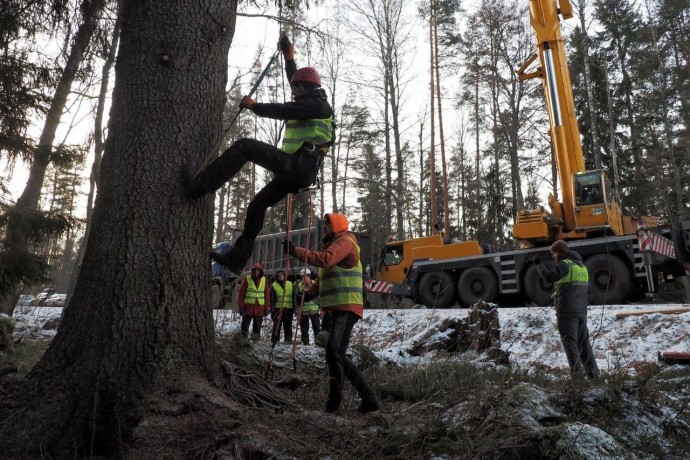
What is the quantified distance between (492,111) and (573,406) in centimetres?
2404

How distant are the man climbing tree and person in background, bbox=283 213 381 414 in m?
0.35

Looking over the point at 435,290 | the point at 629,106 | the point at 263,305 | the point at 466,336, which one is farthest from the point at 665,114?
the point at 466,336

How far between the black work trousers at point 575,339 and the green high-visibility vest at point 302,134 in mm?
3568

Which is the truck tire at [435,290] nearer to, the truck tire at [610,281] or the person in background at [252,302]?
the truck tire at [610,281]

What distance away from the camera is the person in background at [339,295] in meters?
3.57

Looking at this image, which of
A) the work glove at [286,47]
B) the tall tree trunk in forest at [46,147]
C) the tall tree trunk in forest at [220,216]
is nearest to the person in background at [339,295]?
the work glove at [286,47]

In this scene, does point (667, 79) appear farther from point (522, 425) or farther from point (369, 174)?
point (522, 425)

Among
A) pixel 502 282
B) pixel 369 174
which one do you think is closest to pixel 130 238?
pixel 502 282

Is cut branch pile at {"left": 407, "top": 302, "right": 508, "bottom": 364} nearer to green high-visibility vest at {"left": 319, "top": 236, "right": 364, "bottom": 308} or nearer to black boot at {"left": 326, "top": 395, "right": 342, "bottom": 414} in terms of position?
green high-visibility vest at {"left": 319, "top": 236, "right": 364, "bottom": 308}

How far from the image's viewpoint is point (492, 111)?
2503 centimetres

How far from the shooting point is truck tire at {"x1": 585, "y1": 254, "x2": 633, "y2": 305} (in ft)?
36.0

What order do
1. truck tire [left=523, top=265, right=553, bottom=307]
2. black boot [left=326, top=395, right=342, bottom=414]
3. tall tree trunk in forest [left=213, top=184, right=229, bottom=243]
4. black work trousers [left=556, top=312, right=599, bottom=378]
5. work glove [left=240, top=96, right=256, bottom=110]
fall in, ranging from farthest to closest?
tall tree trunk in forest [left=213, top=184, right=229, bottom=243] → truck tire [left=523, top=265, right=553, bottom=307] → black work trousers [left=556, top=312, right=599, bottom=378] → black boot [left=326, top=395, right=342, bottom=414] → work glove [left=240, top=96, right=256, bottom=110]

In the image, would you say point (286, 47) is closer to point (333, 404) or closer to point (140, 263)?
point (140, 263)

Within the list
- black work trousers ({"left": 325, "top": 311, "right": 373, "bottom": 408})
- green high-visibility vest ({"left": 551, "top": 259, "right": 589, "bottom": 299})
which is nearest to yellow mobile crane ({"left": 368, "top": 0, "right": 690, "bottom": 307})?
green high-visibility vest ({"left": 551, "top": 259, "right": 589, "bottom": 299})
